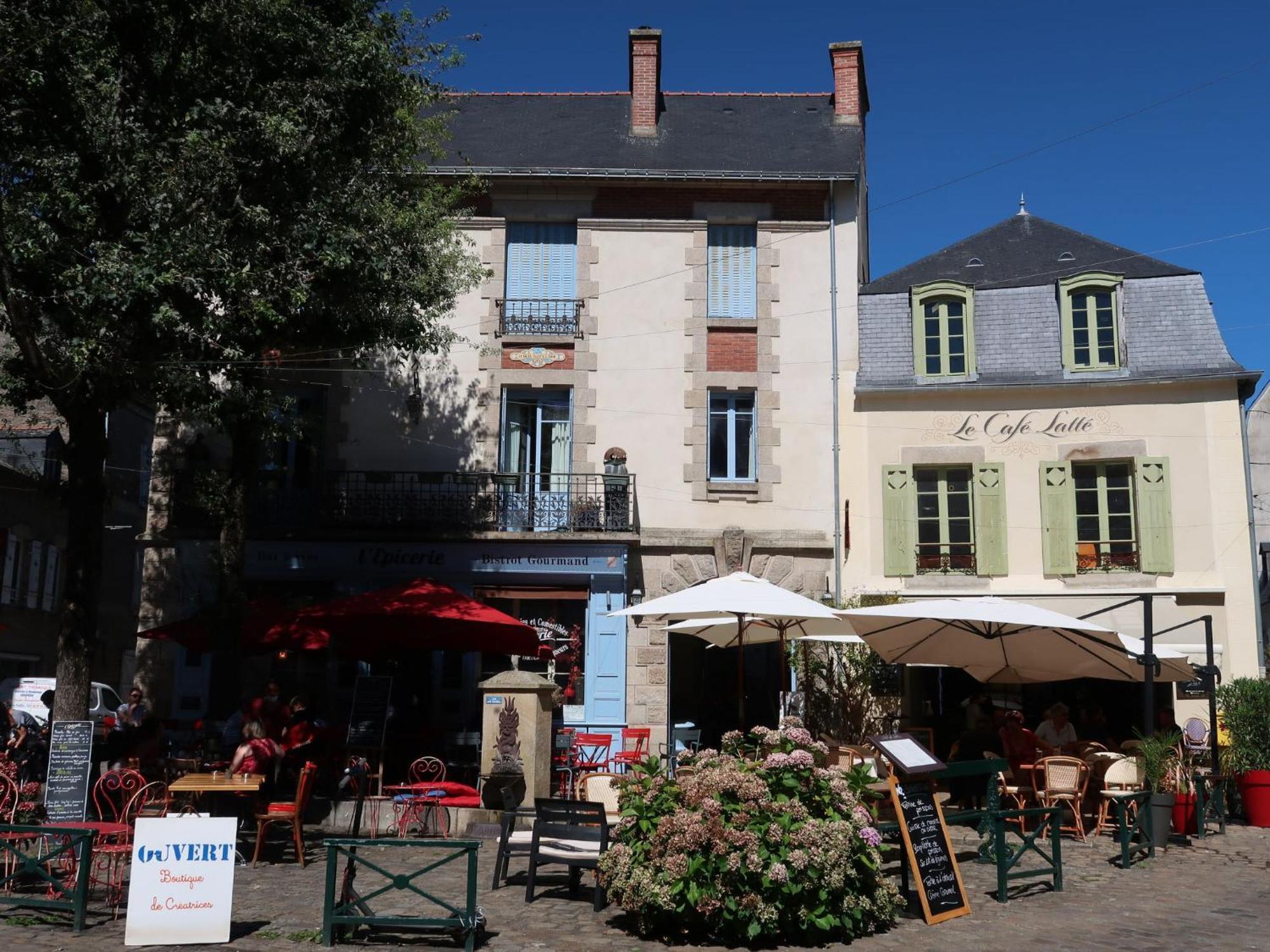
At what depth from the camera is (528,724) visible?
11375mm

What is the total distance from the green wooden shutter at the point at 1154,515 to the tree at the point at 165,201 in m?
10.4

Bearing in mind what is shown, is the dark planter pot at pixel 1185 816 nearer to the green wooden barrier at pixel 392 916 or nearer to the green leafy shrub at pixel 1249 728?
the green leafy shrub at pixel 1249 728

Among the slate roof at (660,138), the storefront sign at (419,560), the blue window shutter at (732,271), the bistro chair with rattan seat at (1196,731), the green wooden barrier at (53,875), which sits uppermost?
the slate roof at (660,138)

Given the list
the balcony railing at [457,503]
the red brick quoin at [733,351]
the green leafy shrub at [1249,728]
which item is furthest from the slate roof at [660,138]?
the green leafy shrub at [1249,728]

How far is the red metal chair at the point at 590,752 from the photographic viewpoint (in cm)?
1350

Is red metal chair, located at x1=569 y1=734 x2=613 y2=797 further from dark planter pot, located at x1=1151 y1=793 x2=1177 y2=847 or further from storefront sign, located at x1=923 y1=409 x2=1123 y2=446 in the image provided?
storefront sign, located at x1=923 y1=409 x2=1123 y2=446

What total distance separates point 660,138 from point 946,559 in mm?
7805

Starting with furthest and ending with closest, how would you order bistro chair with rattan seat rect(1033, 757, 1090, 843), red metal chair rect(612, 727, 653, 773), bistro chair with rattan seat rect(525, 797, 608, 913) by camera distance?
red metal chair rect(612, 727, 653, 773), bistro chair with rattan seat rect(1033, 757, 1090, 843), bistro chair with rattan seat rect(525, 797, 608, 913)

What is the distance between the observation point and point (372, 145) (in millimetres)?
13117

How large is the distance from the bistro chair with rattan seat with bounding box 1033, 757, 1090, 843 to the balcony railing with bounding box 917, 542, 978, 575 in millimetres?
6197

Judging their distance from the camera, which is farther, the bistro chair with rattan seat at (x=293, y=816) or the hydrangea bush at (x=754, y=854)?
the bistro chair with rattan seat at (x=293, y=816)

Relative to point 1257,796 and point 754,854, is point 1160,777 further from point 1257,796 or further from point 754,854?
point 754,854

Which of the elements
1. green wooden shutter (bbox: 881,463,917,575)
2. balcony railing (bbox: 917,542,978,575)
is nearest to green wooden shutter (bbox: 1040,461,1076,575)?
balcony railing (bbox: 917,542,978,575)

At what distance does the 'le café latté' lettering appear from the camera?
56.3 ft
